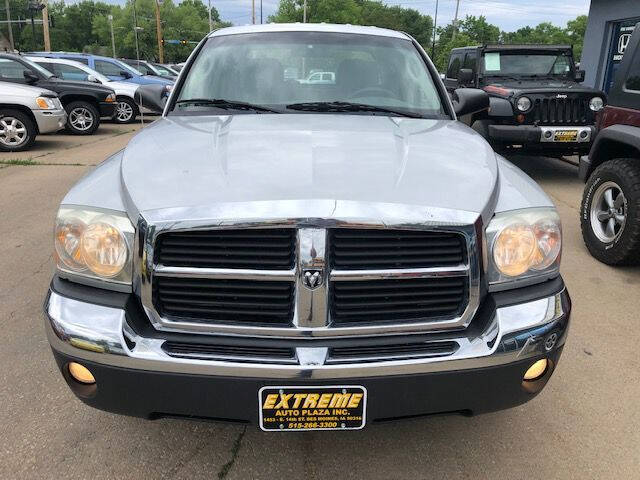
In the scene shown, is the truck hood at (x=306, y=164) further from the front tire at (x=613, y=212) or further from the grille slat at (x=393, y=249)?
the front tire at (x=613, y=212)

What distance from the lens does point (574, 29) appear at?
3295 inches

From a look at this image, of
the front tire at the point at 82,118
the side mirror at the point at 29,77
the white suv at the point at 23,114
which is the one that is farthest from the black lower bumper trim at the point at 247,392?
the front tire at the point at 82,118

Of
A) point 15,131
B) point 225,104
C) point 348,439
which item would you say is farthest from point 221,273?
point 15,131

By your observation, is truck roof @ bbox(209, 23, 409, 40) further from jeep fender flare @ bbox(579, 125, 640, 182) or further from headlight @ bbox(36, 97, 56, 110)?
headlight @ bbox(36, 97, 56, 110)

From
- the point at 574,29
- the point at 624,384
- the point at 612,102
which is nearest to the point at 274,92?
the point at 624,384

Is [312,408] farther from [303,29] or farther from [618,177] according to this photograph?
[618,177]

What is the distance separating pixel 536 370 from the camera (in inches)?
78.6

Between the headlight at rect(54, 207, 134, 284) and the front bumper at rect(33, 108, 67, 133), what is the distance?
9.21 m

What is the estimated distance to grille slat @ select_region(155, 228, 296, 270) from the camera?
1.81 meters

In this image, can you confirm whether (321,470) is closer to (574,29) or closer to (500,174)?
(500,174)

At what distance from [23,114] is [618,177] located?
9582mm

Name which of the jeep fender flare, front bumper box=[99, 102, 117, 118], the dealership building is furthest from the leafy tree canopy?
the jeep fender flare

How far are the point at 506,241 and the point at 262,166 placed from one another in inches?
36.3

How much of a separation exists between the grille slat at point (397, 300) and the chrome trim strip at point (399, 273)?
3 cm
